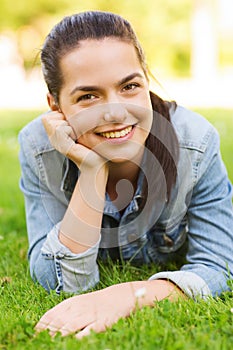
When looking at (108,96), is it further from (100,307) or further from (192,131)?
(100,307)

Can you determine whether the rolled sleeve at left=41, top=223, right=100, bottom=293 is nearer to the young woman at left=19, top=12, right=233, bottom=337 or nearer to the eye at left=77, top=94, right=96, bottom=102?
the young woman at left=19, top=12, right=233, bottom=337

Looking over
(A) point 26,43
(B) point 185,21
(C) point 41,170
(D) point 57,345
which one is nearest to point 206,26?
(B) point 185,21

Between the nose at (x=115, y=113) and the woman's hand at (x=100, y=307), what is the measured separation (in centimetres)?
70

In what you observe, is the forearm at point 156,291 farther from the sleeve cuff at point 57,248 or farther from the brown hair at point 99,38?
the brown hair at point 99,38

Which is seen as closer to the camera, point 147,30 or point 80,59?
point 80,59

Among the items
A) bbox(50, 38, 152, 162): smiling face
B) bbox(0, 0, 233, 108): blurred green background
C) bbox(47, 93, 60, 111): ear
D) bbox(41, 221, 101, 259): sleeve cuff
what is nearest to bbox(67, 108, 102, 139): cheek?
bbox(50, 38, 152, 162): smiling face

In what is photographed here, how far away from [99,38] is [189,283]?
112 cm

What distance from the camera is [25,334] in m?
2.25

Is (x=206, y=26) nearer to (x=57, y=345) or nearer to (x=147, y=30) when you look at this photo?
(x=147, y=30)

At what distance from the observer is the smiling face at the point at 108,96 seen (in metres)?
2.68

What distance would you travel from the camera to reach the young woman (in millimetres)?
2691

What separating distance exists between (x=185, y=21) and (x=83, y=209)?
2261 cm

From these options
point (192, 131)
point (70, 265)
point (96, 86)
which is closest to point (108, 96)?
point (96, 86)

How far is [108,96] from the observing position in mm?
2711
